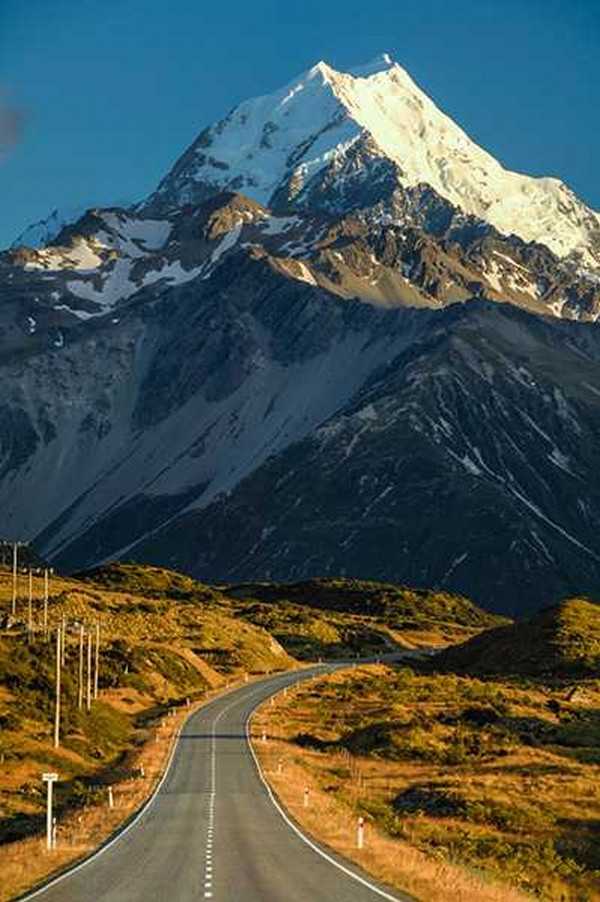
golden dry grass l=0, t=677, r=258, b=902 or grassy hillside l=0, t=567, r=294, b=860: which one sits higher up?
grassy hillside l=0, t=567, r=294, b=860

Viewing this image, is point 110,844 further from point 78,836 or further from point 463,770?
point 463,770

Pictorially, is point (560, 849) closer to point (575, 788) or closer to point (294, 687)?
point (575, 788)

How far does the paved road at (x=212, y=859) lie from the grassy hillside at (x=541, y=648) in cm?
7994

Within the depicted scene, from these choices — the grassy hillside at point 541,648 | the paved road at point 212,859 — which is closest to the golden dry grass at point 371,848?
the paved road at point 212,859

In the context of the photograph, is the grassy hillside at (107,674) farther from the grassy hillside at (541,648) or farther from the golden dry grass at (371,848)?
the grassy hillside at (541,648)

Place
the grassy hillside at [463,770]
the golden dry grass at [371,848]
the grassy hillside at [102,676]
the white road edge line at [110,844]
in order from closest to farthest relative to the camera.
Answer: the white road edge line at [110,844] < the golden dry grass at [371,848] < the grassy hillside at [463,770] < the grassy hillside at [102,676]

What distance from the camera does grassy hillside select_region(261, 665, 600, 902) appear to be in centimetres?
4631

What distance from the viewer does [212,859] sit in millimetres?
36719

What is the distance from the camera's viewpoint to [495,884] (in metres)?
36.9

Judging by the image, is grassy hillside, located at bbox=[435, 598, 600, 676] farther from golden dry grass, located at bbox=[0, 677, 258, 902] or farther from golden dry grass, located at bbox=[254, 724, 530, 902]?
golden dry grass, located at bbox=[0, 677, 258, 902]

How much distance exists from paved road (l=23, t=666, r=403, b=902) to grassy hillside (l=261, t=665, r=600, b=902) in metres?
2.10

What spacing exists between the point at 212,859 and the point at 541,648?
113 m

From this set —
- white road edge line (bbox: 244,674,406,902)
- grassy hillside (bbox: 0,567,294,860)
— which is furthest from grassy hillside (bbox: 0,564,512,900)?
white road edge line (bbox: 244,674,406,902)

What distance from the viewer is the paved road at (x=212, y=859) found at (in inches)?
1212
